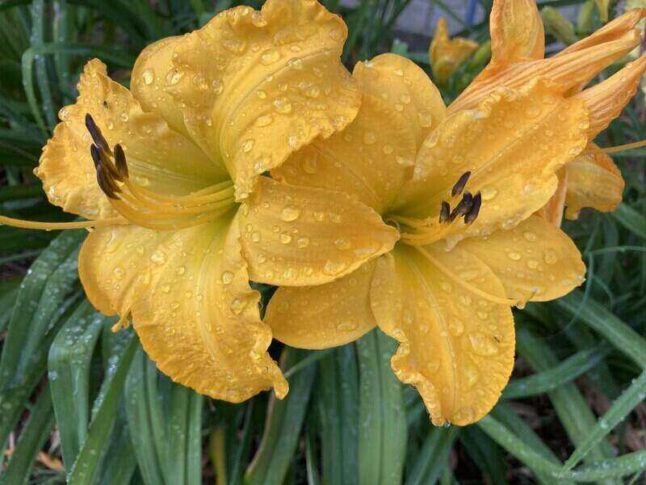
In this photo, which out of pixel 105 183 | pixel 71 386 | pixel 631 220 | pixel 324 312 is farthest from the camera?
pixel 631 220

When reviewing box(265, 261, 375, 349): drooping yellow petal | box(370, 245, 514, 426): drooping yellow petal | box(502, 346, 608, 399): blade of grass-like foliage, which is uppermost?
box(265, 261, 375, 349): drooping yellow petal

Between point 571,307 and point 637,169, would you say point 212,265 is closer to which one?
point 571,307

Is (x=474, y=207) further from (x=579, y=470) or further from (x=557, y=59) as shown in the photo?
(x=579, y=470)

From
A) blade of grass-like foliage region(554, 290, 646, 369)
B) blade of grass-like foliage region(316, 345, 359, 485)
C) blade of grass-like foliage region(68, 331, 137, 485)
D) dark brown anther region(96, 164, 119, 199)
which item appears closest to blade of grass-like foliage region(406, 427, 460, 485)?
blade of grass-like foliage region(316, 345, 359, 485)

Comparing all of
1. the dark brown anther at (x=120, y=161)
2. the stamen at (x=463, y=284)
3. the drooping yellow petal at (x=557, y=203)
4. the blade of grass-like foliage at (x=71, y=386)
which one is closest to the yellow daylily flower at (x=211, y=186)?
the dark brown anther at (x=120, y=161)

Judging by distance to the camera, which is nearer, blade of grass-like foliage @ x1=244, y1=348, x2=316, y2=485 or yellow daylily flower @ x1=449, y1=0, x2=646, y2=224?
yellow daylily flower @ x1=449, y1=0, x2=646, y2=224

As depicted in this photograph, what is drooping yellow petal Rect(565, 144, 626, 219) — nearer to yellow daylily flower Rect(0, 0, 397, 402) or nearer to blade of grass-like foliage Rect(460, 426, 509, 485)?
yellow daylily flower Rect(0, 0, 397, 402)

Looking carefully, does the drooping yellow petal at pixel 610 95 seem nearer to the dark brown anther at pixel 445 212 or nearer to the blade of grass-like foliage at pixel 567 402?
the dark brown anther at pixel 445 212

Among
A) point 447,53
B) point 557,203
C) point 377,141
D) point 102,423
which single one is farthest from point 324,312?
point 447,53
